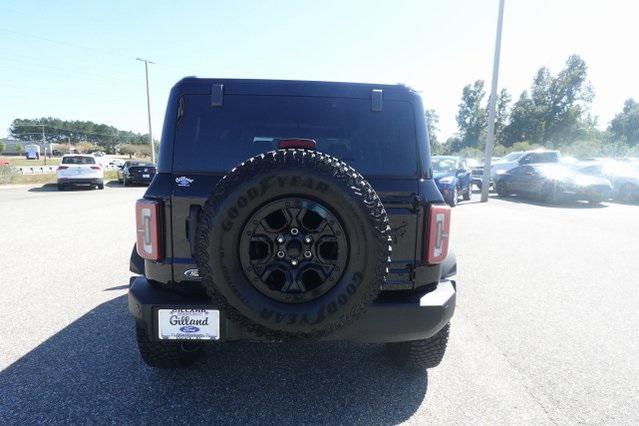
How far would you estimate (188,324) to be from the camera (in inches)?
91.0

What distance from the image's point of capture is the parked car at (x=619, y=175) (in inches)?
633

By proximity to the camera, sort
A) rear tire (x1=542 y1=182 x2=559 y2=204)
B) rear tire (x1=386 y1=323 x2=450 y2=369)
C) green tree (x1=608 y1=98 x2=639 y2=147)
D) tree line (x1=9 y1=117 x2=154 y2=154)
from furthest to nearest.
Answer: tree line (x1=9 y1=117 x2=154 y2=154)
green tree (x1=608 y1=98 x2=639 y2=147)
rear tire (x1=542 y1=182 x2=559 y2=204)
rear tire (x1=386 y1=323 x2=450 y2=369)

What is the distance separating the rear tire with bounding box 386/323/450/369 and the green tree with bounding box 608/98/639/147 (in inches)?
3667

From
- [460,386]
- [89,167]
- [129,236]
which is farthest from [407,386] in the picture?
[89,167]

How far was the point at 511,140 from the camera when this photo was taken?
75.2 meters

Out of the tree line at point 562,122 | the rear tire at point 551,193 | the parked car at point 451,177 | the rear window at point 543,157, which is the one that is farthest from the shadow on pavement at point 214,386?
the tree line at point 562,122

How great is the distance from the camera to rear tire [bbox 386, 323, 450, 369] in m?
2.89

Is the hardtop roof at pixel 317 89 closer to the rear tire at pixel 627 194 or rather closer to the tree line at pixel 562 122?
the rear tire at pixel 627 194

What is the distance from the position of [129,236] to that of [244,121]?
641 cm

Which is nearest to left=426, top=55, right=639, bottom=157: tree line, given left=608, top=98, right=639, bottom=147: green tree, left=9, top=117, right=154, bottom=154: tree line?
left=608, top=98, right=639, bottom=147: green tree

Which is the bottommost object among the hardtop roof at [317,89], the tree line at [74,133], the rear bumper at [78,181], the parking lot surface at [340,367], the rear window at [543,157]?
the rear bumper at [78,181]

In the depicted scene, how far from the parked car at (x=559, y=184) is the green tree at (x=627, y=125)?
255ft

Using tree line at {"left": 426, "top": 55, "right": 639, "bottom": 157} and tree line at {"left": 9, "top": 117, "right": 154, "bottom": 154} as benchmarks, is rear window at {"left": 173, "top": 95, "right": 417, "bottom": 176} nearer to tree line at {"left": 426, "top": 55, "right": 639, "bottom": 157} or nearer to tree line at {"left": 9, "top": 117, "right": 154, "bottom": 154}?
tree line at {"left": 426, "top": 55, "right": 639, "bottom": 157}

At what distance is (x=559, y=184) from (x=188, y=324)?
15.7m
